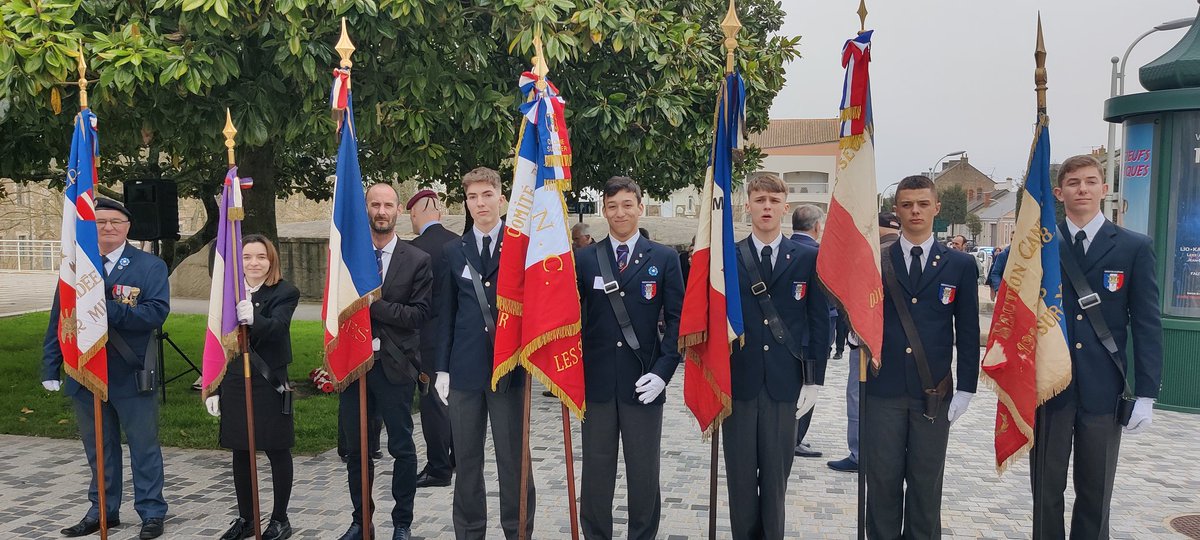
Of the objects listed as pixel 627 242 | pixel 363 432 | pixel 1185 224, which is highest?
pixel 1185 224

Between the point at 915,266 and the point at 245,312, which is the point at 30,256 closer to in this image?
the point at 245,312

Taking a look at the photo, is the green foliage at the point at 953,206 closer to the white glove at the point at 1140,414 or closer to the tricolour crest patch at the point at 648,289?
the white glove at the point at 1140,414

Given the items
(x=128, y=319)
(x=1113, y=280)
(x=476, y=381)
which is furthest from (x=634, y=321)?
(x=128, y=319)

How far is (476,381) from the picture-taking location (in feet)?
15.1

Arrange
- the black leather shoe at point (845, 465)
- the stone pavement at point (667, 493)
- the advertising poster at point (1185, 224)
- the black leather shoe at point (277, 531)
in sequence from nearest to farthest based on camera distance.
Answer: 1. the black leather shoe at point (277, 531)
2. the stone pavement at point (667, 493)
3. the black leather shoe at point (845, 465)
4. the advertising poster at point (1185, 224)

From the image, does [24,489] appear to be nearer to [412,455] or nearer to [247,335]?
[247,335]

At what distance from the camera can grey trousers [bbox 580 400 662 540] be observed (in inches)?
176

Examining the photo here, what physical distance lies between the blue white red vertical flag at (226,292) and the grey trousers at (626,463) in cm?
221

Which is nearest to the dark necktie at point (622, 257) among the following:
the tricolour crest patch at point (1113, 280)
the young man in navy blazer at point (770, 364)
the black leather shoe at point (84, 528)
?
the young man in navy blazer at point (770, 364)

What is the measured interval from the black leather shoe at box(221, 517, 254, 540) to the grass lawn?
2222 millimetres

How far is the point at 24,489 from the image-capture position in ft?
20.5

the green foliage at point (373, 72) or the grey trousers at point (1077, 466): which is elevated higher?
the green foliage at point (373, 72)

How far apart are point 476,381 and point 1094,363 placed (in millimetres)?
3184

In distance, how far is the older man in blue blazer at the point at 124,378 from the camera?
5.27 m
